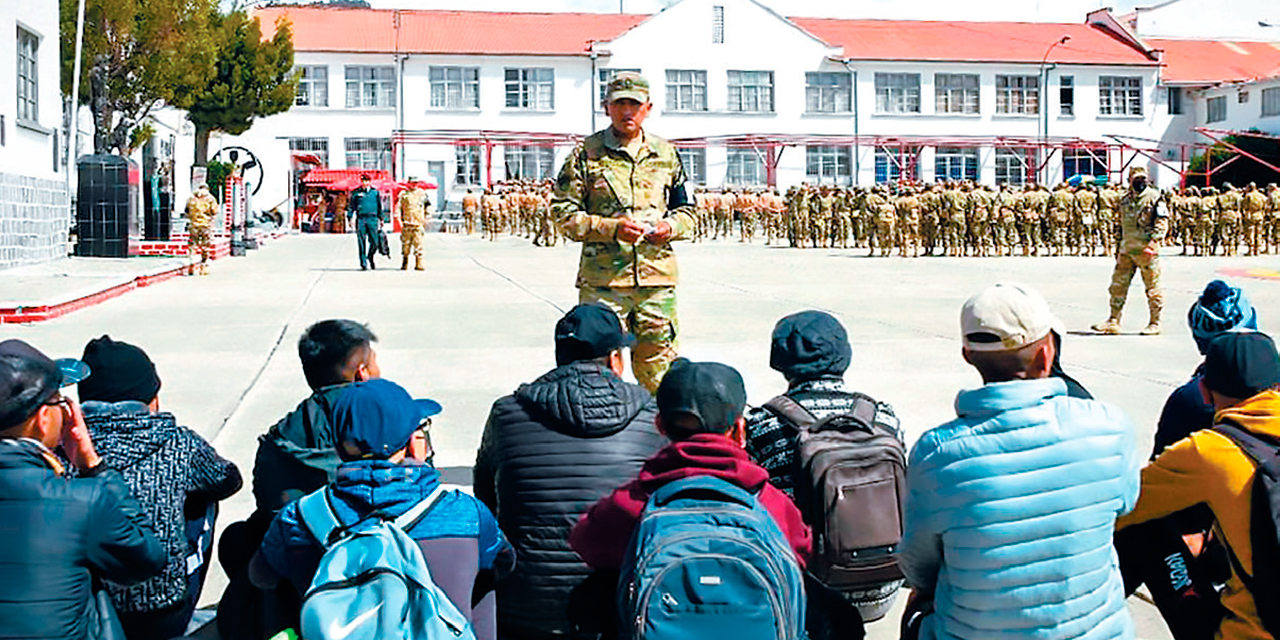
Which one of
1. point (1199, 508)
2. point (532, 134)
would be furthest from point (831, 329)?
point (532, 134)

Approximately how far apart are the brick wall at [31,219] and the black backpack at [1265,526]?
21527mm

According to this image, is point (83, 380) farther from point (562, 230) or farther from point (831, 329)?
point (562, 230)

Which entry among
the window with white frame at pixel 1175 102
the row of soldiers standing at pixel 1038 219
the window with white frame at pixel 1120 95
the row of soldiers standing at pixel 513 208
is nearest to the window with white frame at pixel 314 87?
the row of soldiers standing at pixel 513 208

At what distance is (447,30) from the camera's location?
65.9 m

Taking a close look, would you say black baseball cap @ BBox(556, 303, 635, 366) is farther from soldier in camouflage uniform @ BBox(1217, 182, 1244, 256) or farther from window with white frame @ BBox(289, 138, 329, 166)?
window with white frame @ BBox(289, 138, 329, 166)

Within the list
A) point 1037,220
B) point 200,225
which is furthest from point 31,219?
point 1037,220

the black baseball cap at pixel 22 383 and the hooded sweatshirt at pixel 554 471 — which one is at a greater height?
the black baseball cap at pixel 22 383

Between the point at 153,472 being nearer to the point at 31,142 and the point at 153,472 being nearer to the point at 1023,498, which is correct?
the point at 1023,498

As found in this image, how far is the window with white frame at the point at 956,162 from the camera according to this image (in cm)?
6344

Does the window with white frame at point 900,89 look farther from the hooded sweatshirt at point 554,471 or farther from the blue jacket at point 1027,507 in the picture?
the blue jacket at point 1027,507

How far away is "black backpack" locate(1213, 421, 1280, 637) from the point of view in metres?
3.53

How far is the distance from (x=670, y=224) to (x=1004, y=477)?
375 centimetres

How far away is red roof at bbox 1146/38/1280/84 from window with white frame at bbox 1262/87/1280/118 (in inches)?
215

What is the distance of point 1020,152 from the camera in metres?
64.5
